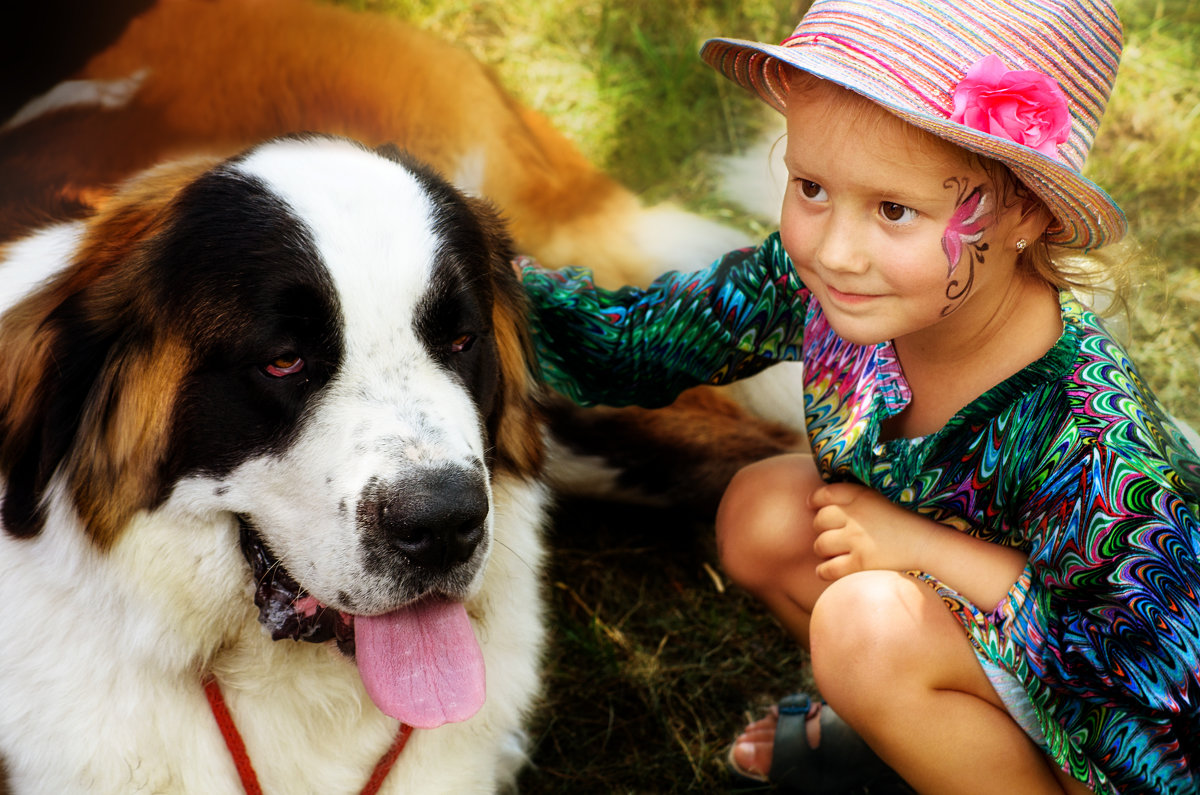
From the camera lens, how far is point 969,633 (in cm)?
170

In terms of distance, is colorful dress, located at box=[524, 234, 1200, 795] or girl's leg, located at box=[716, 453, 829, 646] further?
girl's leg, located at box=[716, 453, 829, 646]

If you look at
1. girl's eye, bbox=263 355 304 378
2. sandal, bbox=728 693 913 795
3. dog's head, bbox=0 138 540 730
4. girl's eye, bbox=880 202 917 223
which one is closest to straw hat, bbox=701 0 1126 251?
girl's eye, bbox=880 202 917 223

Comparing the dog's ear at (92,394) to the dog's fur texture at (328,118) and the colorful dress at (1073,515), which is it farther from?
the colorful dress at (1073,515)

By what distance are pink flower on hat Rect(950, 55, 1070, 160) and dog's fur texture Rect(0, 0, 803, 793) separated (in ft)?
2.46

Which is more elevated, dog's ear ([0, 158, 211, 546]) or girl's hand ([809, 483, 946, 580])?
dog's ear ([0, 158, 211, 546])

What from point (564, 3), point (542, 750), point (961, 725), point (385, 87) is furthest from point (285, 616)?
point (564, 3)

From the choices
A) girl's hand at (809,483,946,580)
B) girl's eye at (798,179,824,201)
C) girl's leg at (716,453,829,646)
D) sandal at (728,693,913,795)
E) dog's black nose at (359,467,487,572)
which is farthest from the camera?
sandal at (728,693,913,795)

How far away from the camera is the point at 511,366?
1.91 m

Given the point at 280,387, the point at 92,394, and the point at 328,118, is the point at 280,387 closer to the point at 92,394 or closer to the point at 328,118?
the point at 92,394

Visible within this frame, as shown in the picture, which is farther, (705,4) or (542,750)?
(705,4)

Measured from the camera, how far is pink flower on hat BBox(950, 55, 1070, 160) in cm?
145

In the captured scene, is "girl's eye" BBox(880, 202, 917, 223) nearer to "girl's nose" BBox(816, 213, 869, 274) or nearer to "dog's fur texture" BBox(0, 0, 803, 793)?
"girl's nose" BBox(816, 213, 869, 274)

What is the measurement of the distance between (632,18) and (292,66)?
178 cm

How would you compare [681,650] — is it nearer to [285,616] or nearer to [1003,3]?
[285,616]
